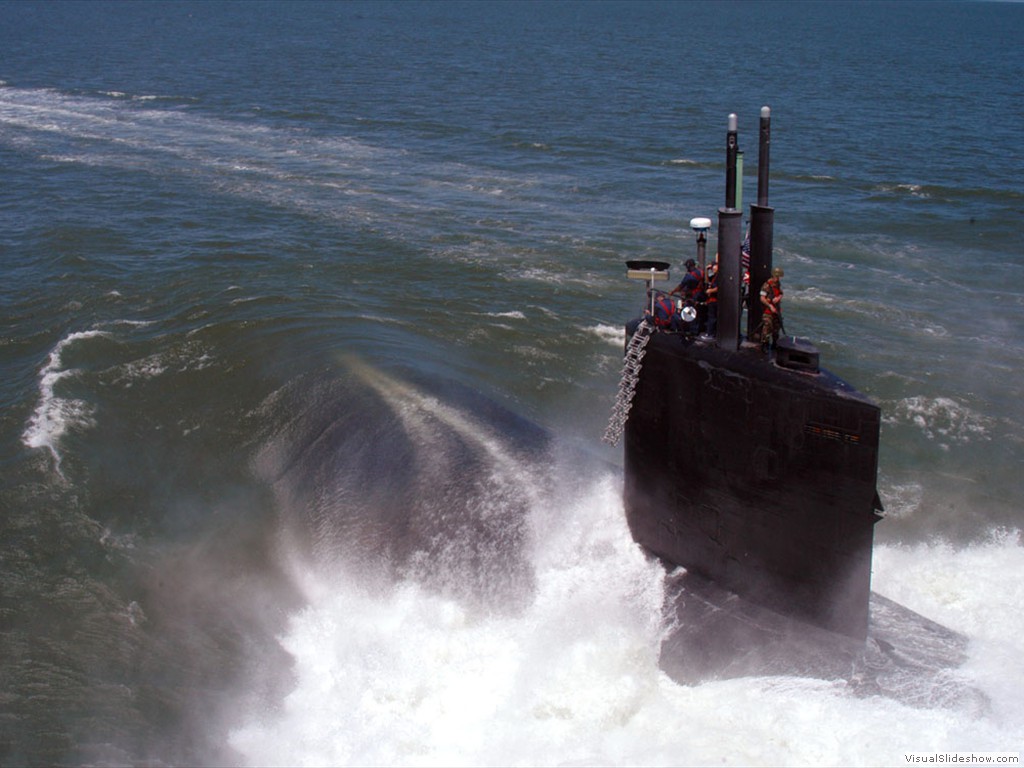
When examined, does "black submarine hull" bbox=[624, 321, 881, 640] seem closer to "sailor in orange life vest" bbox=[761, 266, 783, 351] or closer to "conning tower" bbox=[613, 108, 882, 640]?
"conning tower" bbox=[613, 108, 882, 640]

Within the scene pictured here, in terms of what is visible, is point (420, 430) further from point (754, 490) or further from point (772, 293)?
point (772, 293)

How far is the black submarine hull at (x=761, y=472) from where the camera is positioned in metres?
13.9

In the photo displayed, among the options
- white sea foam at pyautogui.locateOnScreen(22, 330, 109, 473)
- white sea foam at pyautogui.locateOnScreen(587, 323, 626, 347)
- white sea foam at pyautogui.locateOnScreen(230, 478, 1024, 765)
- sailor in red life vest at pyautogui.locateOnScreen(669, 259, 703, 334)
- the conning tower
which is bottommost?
white sea foam at pyautogui.locateOnScreen(230, 478, 1024, 765)

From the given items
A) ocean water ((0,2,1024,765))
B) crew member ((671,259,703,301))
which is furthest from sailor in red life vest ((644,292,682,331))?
ocean water ((0,2,1024,765))

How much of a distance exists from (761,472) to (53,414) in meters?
19.6

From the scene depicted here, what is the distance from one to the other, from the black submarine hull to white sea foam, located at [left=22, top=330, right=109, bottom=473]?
51.1 ft

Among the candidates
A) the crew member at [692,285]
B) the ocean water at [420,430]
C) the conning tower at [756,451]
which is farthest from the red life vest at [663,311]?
the ocean water at [420,430]

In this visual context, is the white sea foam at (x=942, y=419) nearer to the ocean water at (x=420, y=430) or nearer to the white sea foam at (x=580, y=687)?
the ocean water at (x=420, y=430)

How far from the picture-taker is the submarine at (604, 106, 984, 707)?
553 inches

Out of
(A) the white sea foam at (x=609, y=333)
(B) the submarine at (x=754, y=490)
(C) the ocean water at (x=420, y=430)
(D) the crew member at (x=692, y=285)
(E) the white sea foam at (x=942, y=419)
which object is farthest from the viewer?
(A) the white sea foam at (x=609, y=333)

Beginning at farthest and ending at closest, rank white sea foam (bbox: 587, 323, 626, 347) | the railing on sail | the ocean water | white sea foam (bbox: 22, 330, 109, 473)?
white sea foam (bbox: 587, 323, 626, 347) → white sea foam (bbox: 22, 330, 109, 473) → the ocean water → the railing on sail

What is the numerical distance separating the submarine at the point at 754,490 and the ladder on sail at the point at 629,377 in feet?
0.07

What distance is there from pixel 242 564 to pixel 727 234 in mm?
12461

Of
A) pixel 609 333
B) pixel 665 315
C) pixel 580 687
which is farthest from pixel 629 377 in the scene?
pixel 609 333
